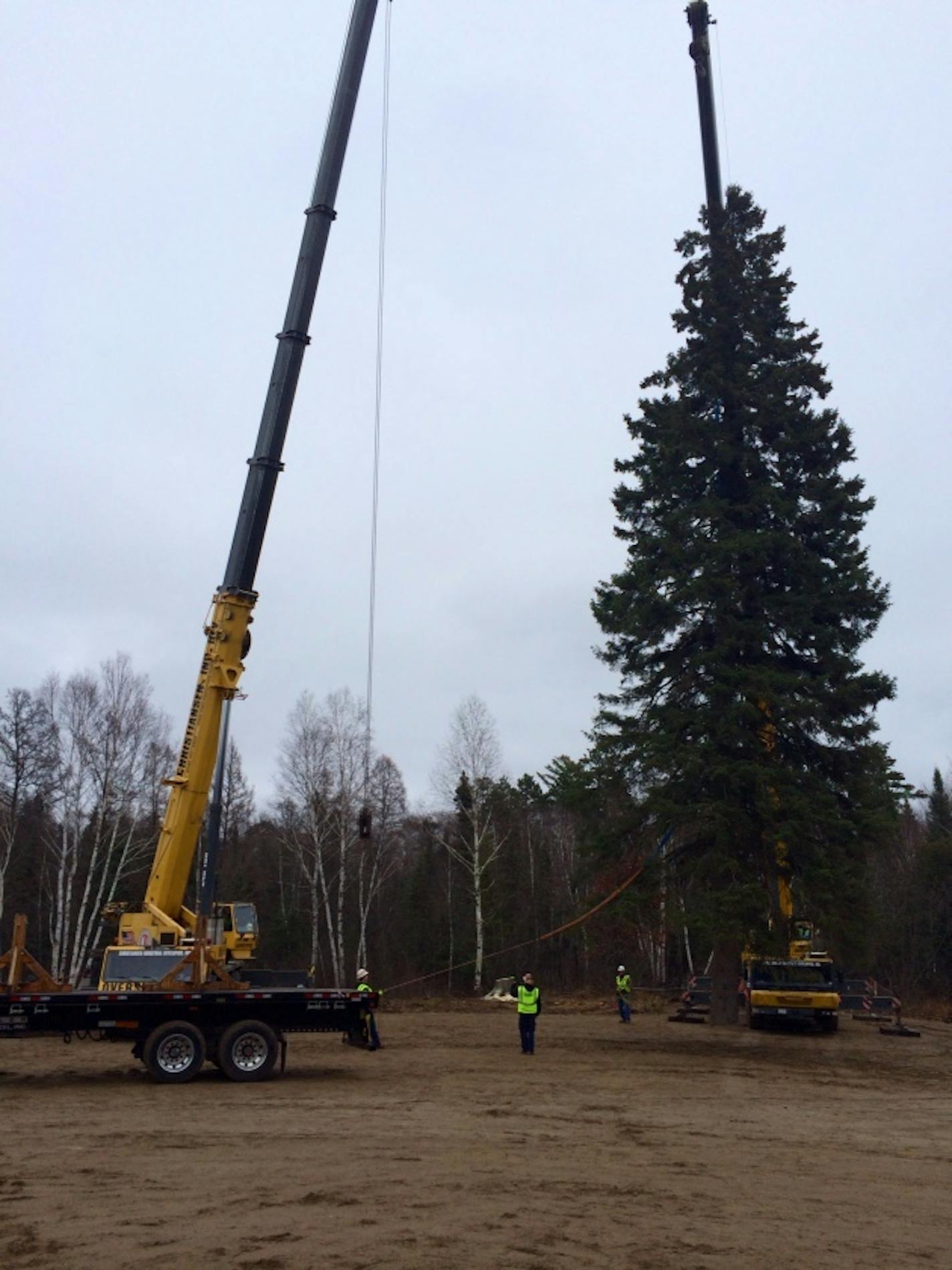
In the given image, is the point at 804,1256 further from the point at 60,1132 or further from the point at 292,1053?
the point at 292,1053

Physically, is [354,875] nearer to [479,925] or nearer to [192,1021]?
[479,925]

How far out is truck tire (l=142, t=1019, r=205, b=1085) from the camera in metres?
16.6

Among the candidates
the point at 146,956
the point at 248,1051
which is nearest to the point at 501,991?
the point at 248,1051

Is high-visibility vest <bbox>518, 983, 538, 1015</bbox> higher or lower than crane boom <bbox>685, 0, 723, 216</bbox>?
lower

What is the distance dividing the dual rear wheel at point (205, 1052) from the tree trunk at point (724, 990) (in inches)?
536

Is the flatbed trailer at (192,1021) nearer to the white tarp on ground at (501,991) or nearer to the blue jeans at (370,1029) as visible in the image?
the blue jeans at (370,1029)

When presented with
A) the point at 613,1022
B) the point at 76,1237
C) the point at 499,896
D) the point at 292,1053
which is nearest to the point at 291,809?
the point at 499,896

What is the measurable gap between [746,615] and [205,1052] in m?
16.6

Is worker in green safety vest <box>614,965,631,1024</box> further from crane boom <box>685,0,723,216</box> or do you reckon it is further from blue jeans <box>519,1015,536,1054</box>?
crane boom <box>685,0,723,216</box>

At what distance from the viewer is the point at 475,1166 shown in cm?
1047

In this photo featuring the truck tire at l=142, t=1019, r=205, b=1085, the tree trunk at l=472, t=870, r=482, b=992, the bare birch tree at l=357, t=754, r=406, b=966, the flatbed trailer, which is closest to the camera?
the flatbed trailer

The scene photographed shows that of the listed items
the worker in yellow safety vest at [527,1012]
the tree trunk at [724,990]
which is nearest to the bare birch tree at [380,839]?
the tree trunk at [724,990]

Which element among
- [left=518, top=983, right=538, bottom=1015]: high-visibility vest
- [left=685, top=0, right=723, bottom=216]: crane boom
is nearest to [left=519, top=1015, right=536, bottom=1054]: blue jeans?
[left=518, top=983, right=538, bottom=1015]: high-visibility vest

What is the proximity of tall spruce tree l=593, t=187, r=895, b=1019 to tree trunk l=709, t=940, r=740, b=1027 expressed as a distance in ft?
0.65
